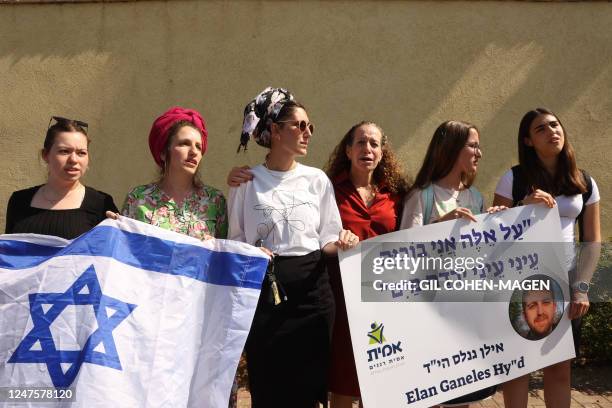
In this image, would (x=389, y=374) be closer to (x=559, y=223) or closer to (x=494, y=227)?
(x=494, y=227)

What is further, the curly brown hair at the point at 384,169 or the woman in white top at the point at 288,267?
the curly brown hair at the point at 384,169

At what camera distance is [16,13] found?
6.12 m

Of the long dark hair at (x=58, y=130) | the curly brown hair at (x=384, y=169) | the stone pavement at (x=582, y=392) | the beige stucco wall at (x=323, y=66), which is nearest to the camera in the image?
the long dark hair at (x=58, y=130)

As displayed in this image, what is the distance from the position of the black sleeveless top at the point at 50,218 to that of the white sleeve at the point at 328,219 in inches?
45.6

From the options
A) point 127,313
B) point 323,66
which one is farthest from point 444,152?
point 323,66

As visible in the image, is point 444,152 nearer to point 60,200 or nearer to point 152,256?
point 152,256

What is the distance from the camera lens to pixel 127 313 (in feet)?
9.26

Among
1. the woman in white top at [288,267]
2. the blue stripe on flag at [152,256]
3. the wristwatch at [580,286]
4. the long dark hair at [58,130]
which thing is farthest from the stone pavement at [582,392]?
the long dark hair at [58,130]

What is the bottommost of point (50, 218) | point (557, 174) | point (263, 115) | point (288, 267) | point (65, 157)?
point (288, 267)

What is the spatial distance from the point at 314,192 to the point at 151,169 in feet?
11.7

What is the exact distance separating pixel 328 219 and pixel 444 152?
2.76 feet

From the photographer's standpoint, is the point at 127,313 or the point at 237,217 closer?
the point at 127,313

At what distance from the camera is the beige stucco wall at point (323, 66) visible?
20.1 ft

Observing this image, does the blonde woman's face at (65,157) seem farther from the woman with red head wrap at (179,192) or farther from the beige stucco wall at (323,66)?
the beige stucco wall at (323,66)
